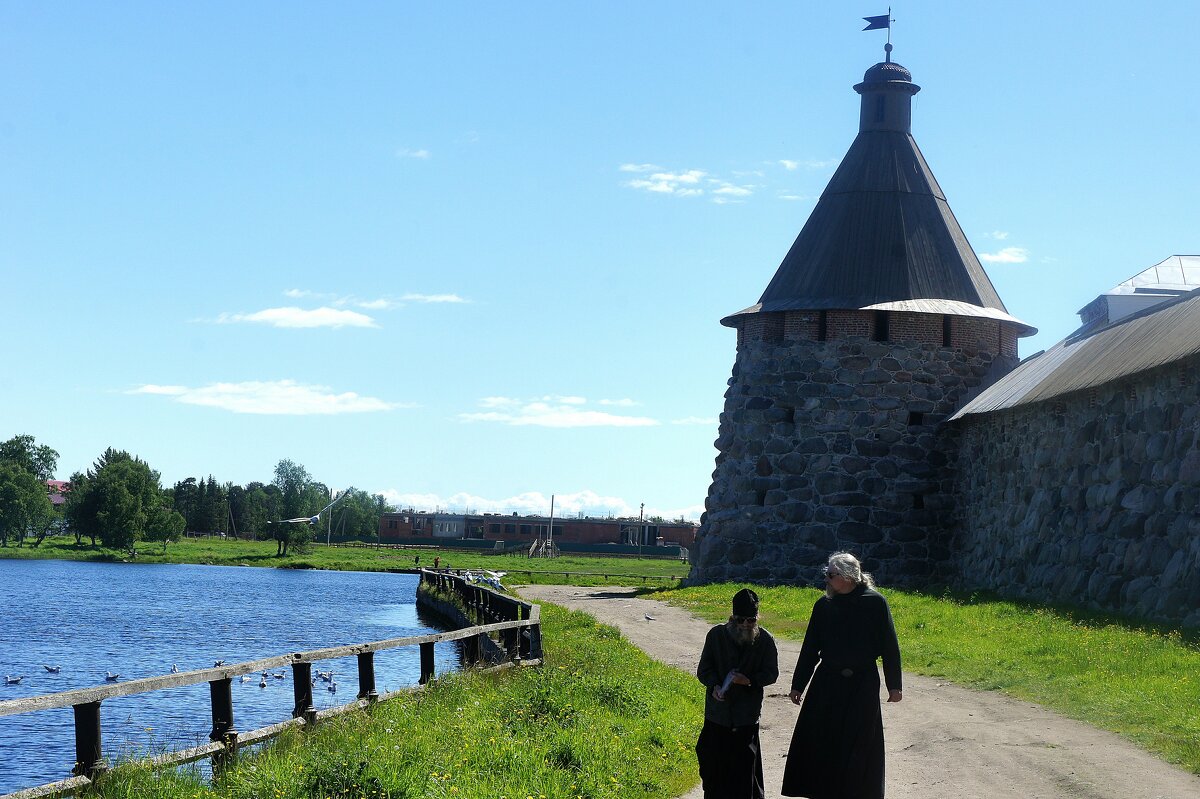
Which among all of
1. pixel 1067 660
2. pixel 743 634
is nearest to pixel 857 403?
pixel 1067 660

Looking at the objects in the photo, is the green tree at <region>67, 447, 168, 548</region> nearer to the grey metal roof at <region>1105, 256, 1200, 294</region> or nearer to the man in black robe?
the grey metal roof at <region>1105, 256, 1200, 294</region>

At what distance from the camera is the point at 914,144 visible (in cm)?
3500

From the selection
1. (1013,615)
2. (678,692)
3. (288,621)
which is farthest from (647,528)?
(678,692)

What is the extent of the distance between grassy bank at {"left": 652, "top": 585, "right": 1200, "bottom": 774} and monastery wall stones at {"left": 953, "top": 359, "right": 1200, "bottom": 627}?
1.03 meters

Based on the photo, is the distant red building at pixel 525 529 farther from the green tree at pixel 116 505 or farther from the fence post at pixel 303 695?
the fence post at pixel 303 695

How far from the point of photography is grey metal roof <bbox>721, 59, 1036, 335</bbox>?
31.8 meters

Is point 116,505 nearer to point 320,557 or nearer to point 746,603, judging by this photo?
point 320,557

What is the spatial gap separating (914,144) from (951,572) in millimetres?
11802

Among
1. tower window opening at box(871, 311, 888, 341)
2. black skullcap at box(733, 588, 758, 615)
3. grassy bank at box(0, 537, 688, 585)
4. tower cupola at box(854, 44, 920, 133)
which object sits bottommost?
grassy bank at box(0, 537, 688, 585)

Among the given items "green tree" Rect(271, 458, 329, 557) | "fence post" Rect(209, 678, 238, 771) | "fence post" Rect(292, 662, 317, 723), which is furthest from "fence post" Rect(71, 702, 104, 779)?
"green tree" Rect(271, 458, 329, 557)

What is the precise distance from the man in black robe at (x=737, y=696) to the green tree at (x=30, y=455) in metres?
147

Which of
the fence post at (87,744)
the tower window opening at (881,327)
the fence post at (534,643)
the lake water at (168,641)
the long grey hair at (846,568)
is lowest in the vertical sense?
the lake water at (168,641)

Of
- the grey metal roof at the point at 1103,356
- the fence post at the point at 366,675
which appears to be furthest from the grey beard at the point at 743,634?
the grey metal roof at the point at 1103,356

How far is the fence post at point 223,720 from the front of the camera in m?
10.3
